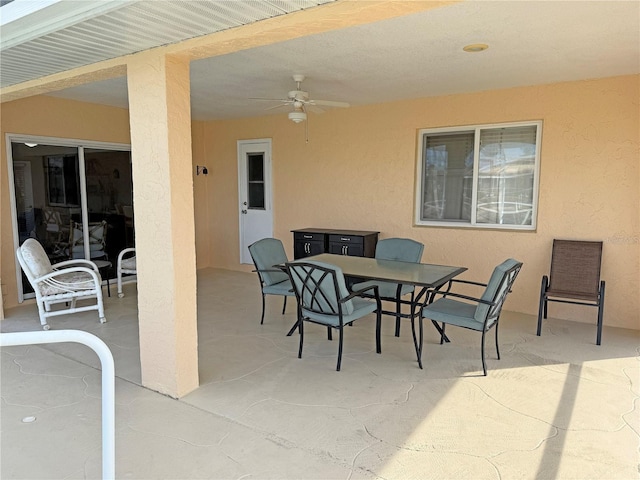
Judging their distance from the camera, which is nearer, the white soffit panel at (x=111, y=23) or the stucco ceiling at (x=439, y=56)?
the white soffit panel at (x=111, y=23)

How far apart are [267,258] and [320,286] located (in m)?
1.32

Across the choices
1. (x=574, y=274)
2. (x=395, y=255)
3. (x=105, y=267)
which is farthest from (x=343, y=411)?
(x=105, y=267)

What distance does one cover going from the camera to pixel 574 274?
14.1ft

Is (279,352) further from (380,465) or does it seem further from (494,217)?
(494,217)

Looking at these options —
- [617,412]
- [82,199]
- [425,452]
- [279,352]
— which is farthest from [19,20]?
[617,412]

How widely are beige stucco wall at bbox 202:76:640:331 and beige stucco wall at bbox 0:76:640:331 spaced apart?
1 cm

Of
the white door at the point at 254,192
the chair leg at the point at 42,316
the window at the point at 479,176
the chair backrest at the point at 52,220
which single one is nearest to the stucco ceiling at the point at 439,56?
the window at the point at 479,176

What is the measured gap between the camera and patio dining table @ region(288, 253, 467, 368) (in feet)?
11.1

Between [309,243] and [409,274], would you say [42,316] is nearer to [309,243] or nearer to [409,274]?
[309,243]

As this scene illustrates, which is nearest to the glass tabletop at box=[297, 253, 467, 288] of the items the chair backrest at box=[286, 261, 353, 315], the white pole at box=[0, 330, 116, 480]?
the chair backrest at box=[286, 261, 353, 315]

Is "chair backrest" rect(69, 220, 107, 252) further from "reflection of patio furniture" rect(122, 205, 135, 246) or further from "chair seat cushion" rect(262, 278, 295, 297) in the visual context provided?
"chair seat cushion" rect(262, 278, 295, 297)

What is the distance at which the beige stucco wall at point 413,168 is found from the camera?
4336 mm

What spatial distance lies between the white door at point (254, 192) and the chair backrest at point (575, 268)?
3981 mm

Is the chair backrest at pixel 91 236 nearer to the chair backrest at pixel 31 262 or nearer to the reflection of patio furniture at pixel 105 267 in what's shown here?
the reflection of patio furniture at pixel 105 267
